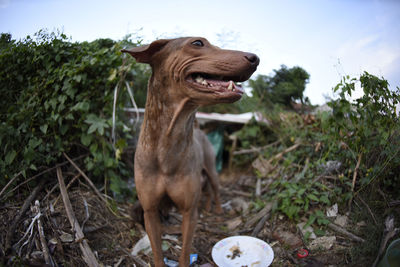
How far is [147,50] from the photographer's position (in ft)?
6.81

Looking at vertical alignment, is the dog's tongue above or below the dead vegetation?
above

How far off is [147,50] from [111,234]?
7.07ft

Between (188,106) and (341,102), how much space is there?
186 centimetres

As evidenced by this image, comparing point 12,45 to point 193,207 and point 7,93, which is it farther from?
point 193,207

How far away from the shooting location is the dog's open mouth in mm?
1882

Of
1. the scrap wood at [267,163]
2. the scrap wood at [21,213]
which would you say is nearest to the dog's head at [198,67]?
the scrap wood at [21,213]

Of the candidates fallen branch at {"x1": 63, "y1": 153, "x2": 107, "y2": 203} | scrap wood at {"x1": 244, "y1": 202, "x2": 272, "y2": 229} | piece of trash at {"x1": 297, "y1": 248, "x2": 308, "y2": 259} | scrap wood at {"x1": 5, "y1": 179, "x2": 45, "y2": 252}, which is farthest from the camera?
scrap wood at {"x1": 244, "y1": 202, "x2": 272, "y2": 229}

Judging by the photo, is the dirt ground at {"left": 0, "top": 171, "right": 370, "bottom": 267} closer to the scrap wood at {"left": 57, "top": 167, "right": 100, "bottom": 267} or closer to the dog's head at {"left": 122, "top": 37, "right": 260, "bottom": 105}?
the scrap wood at {"left": 57, "top": 167, "right": 100, "bottom": 267}

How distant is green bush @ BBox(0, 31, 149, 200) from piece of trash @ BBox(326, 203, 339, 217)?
2.66m

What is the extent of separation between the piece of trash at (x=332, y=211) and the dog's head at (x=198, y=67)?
6.41 ft

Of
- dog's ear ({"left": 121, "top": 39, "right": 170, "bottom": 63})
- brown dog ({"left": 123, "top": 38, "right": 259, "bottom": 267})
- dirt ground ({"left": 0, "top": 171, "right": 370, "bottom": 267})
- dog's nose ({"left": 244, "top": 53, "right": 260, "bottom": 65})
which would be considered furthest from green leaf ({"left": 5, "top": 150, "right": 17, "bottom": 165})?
dog's nose ({"left": 244, "top": 53, "right": 260, "bottom": 65})

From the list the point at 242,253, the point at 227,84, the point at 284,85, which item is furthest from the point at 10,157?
the point at 284,85

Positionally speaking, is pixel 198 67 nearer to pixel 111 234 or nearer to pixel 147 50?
pixel 147 50

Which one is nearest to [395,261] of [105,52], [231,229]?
[231,229]
